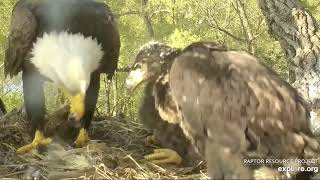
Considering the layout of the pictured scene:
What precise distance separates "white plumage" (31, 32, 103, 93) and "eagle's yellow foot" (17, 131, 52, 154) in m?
0.38

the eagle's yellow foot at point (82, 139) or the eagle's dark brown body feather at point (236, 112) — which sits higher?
the eagle's dark brown body feather at point (236, 112)

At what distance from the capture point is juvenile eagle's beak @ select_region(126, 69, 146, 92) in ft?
10.8

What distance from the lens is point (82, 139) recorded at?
3520 mm

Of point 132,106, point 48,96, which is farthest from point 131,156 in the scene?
point 132,106

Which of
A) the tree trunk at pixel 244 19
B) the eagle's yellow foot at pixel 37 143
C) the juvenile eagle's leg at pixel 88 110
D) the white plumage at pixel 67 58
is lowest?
the eagle's yellow foot at pixel 37 143

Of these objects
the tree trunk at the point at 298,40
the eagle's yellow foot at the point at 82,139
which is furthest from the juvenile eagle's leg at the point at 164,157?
the tree trunk at the point at 298,40

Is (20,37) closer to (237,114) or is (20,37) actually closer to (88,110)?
(88,110)

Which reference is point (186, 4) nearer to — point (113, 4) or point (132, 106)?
point (113, 4)

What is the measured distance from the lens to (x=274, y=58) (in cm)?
1115

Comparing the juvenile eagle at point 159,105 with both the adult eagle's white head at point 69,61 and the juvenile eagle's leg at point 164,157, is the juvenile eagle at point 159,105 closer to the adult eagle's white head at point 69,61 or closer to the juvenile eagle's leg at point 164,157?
the juvenile eagle's leg at point 164,157

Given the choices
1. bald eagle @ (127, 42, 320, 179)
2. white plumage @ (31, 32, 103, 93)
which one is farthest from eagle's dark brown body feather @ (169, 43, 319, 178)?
white plumage @ (31, 32, 103, 93)

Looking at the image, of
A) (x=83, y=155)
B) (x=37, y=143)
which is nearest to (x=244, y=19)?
(x=37, y=143)

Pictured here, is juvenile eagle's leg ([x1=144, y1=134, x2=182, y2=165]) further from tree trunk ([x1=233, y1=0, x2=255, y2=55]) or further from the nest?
tree trunk ([x1=233, y1=0, x2=255, y2=55])

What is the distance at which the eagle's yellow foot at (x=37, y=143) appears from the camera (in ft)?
10.9
